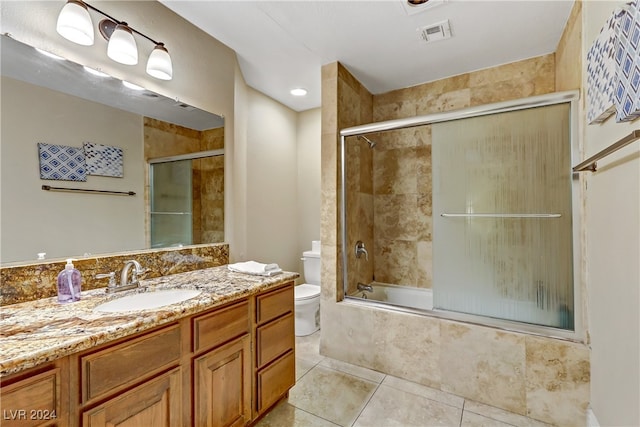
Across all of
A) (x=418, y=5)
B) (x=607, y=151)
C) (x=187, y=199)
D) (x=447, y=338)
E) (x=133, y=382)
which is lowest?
(x=447, y=338)

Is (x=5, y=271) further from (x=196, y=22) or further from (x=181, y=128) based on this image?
(x=196, y=22)

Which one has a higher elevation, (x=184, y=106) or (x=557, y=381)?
(x=184, y=106)

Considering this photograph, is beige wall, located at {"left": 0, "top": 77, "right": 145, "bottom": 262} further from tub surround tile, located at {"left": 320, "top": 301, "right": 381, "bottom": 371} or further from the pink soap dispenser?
tub surround tile, located at {"left": 320, "top": 301, "right": 381, "bottom": 371}

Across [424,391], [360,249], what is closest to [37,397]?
[424,391]

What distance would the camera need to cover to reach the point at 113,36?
56.6 inches

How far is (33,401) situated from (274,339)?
1.03 m

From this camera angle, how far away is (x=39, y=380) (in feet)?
2.59

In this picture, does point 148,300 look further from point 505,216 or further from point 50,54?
point 505,216

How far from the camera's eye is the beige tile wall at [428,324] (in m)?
1.60

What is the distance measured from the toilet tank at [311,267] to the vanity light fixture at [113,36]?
6.61 feet

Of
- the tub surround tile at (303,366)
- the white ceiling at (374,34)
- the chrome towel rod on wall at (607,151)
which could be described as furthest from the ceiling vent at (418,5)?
the tub surround tile at (303,366)

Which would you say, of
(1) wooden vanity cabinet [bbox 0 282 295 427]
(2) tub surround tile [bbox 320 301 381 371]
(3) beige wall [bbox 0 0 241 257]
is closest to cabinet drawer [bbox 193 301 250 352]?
(1) wooden vanity cabinet [bbox 0 282 295 427]

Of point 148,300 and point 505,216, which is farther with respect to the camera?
point 505,216

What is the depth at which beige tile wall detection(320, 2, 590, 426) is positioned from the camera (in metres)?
1.60
